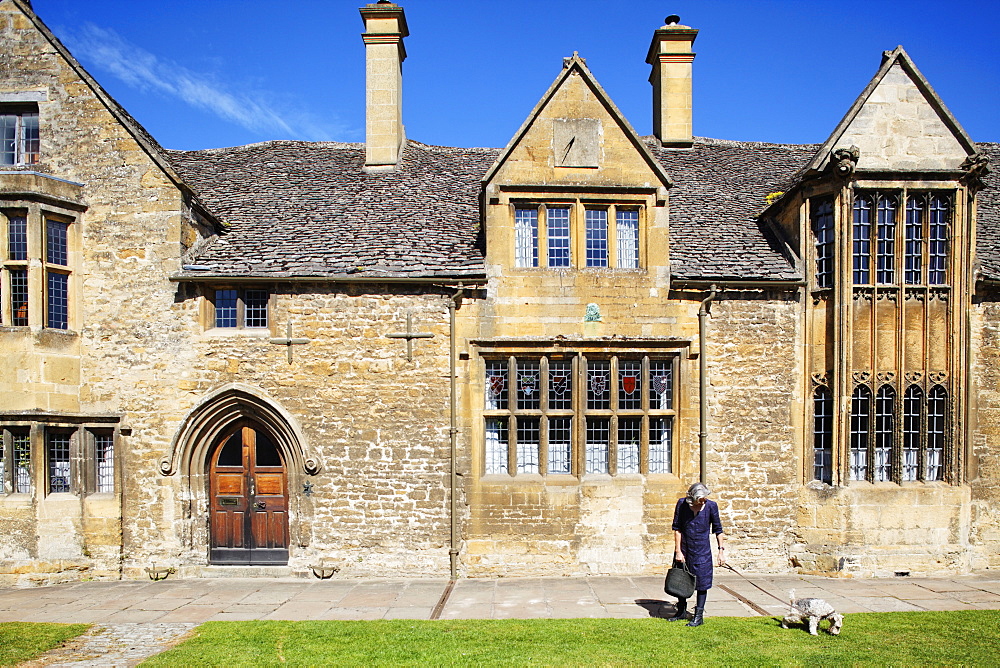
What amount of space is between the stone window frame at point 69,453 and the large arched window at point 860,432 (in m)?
13.9

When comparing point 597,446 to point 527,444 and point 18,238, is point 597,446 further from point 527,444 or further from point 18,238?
point 18,238

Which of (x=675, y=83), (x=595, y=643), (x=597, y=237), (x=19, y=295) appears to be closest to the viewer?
(x=595, y=643)

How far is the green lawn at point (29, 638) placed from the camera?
26.7 feet

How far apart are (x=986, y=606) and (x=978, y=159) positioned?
796cm

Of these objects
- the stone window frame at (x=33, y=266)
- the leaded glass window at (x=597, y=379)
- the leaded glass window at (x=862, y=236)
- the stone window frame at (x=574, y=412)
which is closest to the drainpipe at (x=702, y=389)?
the stone window frame at (x=574, y=412)

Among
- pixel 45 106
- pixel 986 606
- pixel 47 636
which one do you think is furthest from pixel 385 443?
pixel 986 606

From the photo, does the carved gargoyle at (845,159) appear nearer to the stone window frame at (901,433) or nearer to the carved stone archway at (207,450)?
the stone window frame at (901,433)

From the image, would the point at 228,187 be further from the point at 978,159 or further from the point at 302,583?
the point at 978,159

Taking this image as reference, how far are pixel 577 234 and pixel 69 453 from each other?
10.4 m

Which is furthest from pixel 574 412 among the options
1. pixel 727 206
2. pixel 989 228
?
pixel 989 228

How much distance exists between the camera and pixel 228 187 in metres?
15.7

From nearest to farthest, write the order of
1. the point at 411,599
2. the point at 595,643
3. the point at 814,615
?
1. the point at 595,643
2. the point at 814,615
3. the point at 411,599

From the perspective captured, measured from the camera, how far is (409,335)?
12.3m

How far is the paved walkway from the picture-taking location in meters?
9.67
